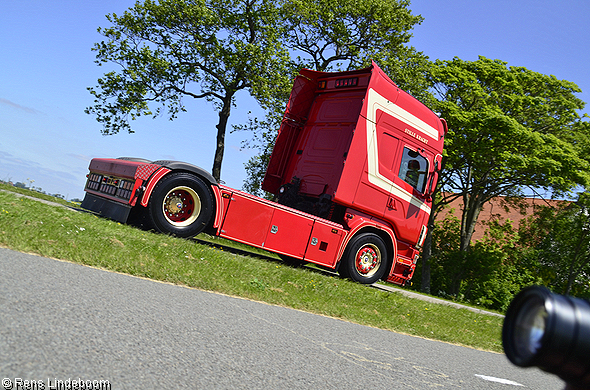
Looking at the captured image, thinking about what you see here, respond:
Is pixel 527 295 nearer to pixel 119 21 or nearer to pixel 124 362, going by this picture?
pixel 124 362

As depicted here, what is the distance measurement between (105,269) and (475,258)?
2339cm

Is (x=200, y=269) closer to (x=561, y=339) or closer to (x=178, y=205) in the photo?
(x=178, y=205)

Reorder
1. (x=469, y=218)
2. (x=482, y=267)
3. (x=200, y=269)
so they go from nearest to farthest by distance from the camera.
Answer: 1. (x=200, y=269)
2. (x=482, y=267)
3. (x=469, y=218)

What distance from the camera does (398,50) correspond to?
21984mm

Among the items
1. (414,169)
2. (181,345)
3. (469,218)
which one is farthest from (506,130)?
(181,345)

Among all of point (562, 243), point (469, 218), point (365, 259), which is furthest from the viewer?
point (562, 243)

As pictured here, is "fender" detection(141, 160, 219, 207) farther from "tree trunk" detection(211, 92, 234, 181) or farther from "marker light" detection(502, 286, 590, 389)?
"tree trunk" detection(211, 92, 234, 181)

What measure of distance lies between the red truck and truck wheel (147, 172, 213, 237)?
0.06 feet

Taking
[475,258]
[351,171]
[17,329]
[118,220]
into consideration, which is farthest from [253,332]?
[475,258]

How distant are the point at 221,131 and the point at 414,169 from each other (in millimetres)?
12560

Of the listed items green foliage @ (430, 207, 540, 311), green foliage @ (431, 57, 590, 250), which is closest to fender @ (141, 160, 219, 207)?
green foliage @ (431, 57, 590, 250)

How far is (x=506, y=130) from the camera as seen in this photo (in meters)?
20.1

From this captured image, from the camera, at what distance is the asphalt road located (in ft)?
8.28

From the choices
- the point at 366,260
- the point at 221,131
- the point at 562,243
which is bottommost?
the point at 366,260
